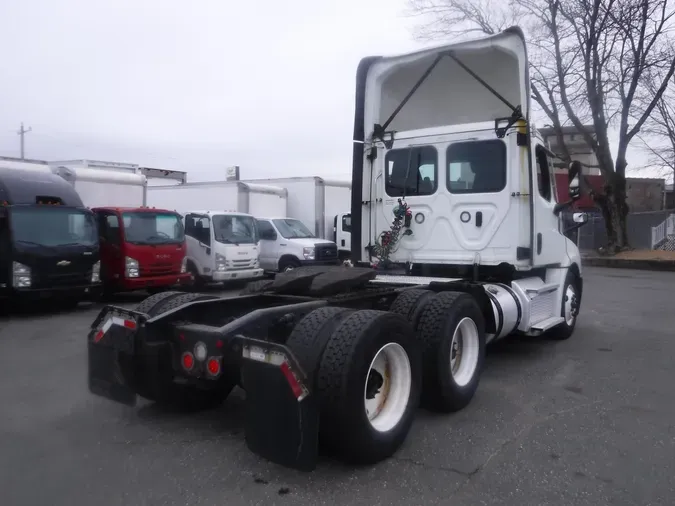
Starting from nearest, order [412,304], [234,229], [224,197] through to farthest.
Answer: [412,304], [234,229], [224,197]

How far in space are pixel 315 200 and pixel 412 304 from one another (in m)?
14.6

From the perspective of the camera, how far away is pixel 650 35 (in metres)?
21.8

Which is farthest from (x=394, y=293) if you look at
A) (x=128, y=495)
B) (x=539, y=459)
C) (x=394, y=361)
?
(x=128, y=495)

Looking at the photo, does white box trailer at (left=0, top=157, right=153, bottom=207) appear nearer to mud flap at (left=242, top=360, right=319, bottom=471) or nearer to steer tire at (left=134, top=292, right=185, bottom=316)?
steer tire at (left=134, top=292, right=185, bottom=316)

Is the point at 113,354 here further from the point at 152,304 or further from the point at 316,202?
the point at 316,202

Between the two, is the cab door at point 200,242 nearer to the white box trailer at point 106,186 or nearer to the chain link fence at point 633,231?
the white box trailer at point 106,186

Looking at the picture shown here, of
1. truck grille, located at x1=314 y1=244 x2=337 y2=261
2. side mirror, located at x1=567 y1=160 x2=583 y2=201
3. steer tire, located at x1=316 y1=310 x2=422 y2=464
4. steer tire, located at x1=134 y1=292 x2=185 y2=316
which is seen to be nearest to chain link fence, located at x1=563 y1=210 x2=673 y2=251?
truck grille, located at x1=314 y1=244 x2=337 y2=261

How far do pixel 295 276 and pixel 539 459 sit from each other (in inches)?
101

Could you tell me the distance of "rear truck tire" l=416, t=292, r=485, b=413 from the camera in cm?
500

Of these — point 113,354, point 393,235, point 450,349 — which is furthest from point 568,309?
point 113,354

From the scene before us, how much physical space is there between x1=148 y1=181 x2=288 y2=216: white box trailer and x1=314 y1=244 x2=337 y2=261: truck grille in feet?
8.78

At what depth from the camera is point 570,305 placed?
28.1ft

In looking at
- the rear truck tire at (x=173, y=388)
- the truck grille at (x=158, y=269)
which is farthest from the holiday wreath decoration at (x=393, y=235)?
the truck grille at (x=158, y=269)

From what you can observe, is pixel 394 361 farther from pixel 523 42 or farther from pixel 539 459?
pixel 523 42
